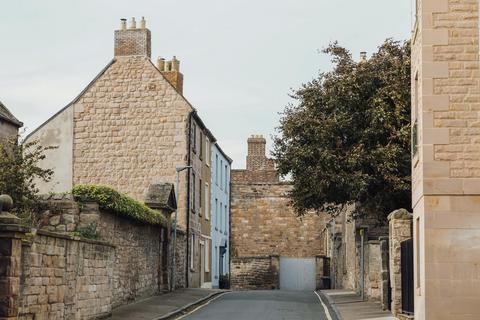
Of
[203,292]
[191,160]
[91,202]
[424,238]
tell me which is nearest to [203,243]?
[191,160]

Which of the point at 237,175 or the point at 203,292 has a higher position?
the point at 237,175

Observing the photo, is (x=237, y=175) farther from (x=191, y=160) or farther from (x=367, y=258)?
(x=367, y=258)

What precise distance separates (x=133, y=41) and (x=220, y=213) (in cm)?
1681

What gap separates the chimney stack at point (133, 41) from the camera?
38094 millimetres

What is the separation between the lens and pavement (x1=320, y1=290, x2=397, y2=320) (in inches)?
893

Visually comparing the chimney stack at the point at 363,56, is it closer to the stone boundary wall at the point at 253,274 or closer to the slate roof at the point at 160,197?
the slate roof at the point at 160,197

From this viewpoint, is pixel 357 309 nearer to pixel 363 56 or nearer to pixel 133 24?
pixel 363 56

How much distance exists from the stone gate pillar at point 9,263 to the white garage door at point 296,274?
1554 inches

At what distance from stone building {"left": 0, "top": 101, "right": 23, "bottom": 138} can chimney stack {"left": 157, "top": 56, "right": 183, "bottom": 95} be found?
454 inches

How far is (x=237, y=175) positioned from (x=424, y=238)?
43938 mm

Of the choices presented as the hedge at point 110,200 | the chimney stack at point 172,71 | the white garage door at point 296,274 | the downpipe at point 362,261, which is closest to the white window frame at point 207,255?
the white garage door at point 296,274

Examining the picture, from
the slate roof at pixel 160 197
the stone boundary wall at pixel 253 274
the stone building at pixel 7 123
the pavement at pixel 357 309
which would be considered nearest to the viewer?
the pavement at pixel 357 309

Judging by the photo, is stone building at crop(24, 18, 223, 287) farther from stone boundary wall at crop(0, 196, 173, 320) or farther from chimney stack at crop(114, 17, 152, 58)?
stone boundary wall at crop(0, 196, 173, 320)

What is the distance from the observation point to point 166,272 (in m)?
31.8
